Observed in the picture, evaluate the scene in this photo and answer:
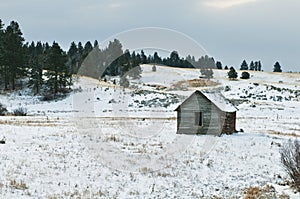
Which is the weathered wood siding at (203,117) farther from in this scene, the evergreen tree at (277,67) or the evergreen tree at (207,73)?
the evergreen tree at (277,67)

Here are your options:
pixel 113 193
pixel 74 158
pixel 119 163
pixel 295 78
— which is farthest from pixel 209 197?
pixel 295 78

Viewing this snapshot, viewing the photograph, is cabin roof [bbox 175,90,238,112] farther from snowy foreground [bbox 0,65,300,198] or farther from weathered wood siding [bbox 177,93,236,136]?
snowy foreground [bbox 0,65,300,198]

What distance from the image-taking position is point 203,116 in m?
24.6

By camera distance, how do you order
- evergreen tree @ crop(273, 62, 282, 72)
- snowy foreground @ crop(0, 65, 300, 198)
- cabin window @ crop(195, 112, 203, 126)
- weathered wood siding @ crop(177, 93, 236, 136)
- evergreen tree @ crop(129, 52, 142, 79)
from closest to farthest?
snowy foreground @ crop(0, 65, 300, 198) → weathered wood siding @ crop(177, 93, 236, 136) → cabin window @ crop(195, 112, 203, 126) → evergreen tree @ crop(129, 52, 142, 79) → evergreen tree @ crop(273, 62, 282, 72)

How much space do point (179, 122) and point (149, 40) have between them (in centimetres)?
658

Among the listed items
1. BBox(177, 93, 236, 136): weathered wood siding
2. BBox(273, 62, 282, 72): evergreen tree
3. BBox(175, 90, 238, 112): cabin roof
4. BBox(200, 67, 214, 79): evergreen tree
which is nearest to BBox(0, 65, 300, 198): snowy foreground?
BBox(177, 93, 236, 136): weathered wood siding

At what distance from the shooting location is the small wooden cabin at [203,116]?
24.3 m

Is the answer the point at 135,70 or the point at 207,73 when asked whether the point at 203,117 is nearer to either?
the point at 135,70

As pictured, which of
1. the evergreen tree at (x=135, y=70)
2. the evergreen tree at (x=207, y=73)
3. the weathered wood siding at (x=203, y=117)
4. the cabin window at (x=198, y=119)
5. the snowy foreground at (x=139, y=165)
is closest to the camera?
the snowy foreground at (x=139, y=165)

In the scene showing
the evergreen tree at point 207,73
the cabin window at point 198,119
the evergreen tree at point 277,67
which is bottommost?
the cabin window at point 198,119

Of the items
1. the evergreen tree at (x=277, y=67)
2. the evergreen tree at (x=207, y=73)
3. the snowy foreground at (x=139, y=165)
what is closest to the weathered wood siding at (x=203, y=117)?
the snowy foreground at (x=139, y=165)

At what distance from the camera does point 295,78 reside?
4242 inches

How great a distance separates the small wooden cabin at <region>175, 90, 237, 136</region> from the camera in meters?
24.3

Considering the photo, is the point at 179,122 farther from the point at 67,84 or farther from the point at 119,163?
the point at 67,84
